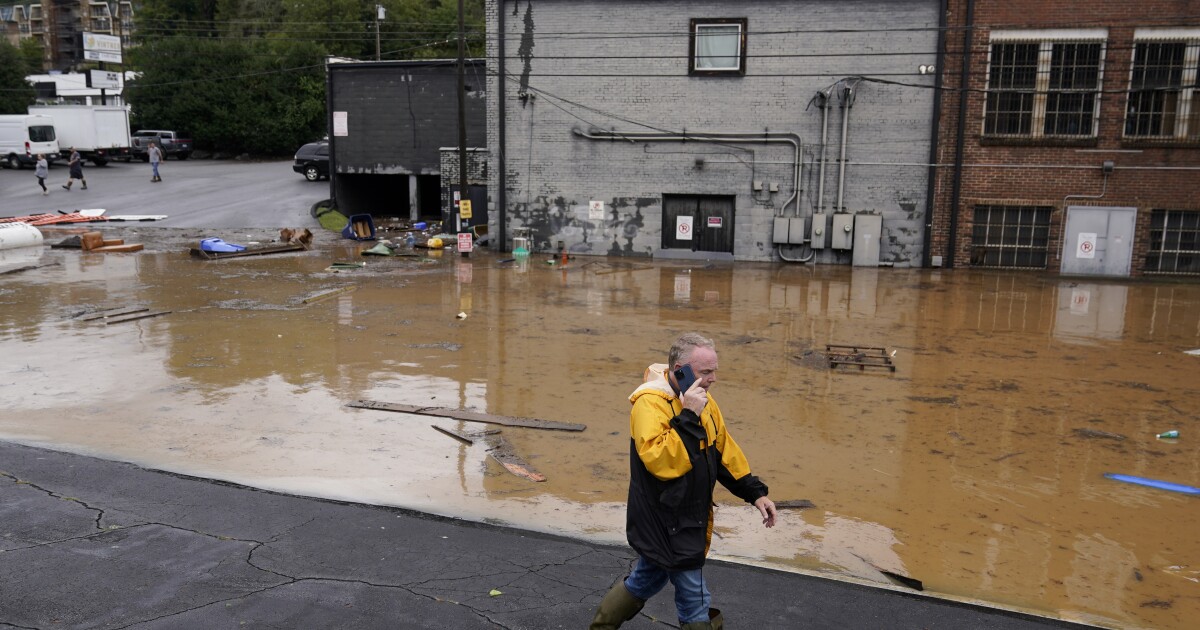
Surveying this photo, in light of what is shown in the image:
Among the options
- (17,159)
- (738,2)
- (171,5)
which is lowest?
(17,159)

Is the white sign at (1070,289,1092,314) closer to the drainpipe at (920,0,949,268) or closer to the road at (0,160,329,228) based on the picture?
the drainpipe at (920,0,949,268)

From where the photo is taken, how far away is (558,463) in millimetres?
8547

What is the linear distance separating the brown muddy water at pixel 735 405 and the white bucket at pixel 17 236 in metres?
0.57

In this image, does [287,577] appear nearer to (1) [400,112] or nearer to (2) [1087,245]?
(2) [1087,245]

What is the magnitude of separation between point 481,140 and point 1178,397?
23.8 m

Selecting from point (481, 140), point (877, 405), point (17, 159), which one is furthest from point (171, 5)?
point (877, 405)

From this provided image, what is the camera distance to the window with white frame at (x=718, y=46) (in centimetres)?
2473

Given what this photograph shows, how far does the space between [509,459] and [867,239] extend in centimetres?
1822

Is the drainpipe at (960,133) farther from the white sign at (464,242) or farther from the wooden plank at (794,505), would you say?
the wooden plank at (794,505)

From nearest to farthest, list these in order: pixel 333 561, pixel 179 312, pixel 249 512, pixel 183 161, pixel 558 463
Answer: pixel 333 561 < pixel 249 512 < pixel 558 463 < pixel 179 312 < pixel 183 161

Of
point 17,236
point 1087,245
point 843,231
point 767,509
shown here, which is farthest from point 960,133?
point 17,236

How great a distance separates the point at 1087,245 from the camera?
2345 centimetres

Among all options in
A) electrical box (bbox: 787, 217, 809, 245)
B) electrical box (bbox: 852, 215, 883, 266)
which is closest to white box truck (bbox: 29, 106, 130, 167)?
electrical box (bbox: 787, 217, 809, 245)

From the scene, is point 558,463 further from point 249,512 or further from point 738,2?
point 738,2
